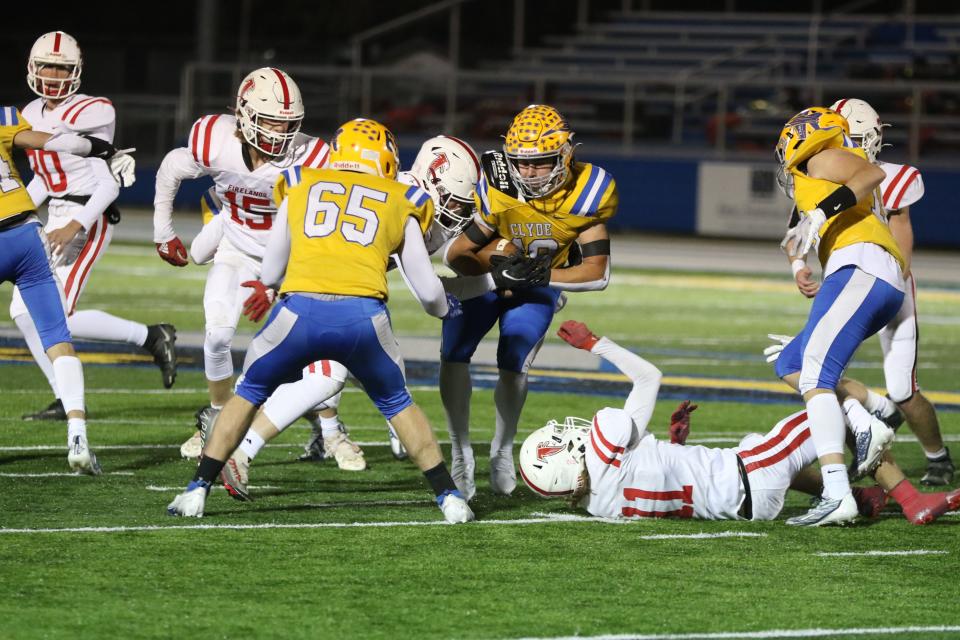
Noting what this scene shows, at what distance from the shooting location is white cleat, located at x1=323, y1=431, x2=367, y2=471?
7270mm

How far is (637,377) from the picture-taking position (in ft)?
20.5

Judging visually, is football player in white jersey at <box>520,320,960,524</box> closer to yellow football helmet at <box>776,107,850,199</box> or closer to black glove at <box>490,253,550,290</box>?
black glove at <box>490,253,550,290</box>

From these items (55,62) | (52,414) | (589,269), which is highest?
(55,62)

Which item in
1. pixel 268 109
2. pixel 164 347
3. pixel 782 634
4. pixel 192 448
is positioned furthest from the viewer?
pixel 164 347

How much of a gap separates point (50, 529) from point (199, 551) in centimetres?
63

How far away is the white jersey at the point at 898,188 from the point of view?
707 cm

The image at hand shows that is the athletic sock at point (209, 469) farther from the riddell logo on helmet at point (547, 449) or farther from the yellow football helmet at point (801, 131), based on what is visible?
the yellow football helmet at point (801, 131)

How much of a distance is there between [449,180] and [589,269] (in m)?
0.77

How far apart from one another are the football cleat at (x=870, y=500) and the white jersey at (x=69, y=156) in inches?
154

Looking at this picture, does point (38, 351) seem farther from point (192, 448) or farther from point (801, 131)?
point (801, 131)

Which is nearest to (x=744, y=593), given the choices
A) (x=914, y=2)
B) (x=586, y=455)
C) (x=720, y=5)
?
(x=586, y=455)


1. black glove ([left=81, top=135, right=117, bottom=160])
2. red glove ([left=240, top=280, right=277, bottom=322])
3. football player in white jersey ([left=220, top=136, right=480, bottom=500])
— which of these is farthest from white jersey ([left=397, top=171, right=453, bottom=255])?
black glove ([left=81, top=135, right=117, bottom=160])

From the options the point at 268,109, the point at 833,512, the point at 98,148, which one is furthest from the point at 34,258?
the point at 833,512

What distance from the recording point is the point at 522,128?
254 inches
